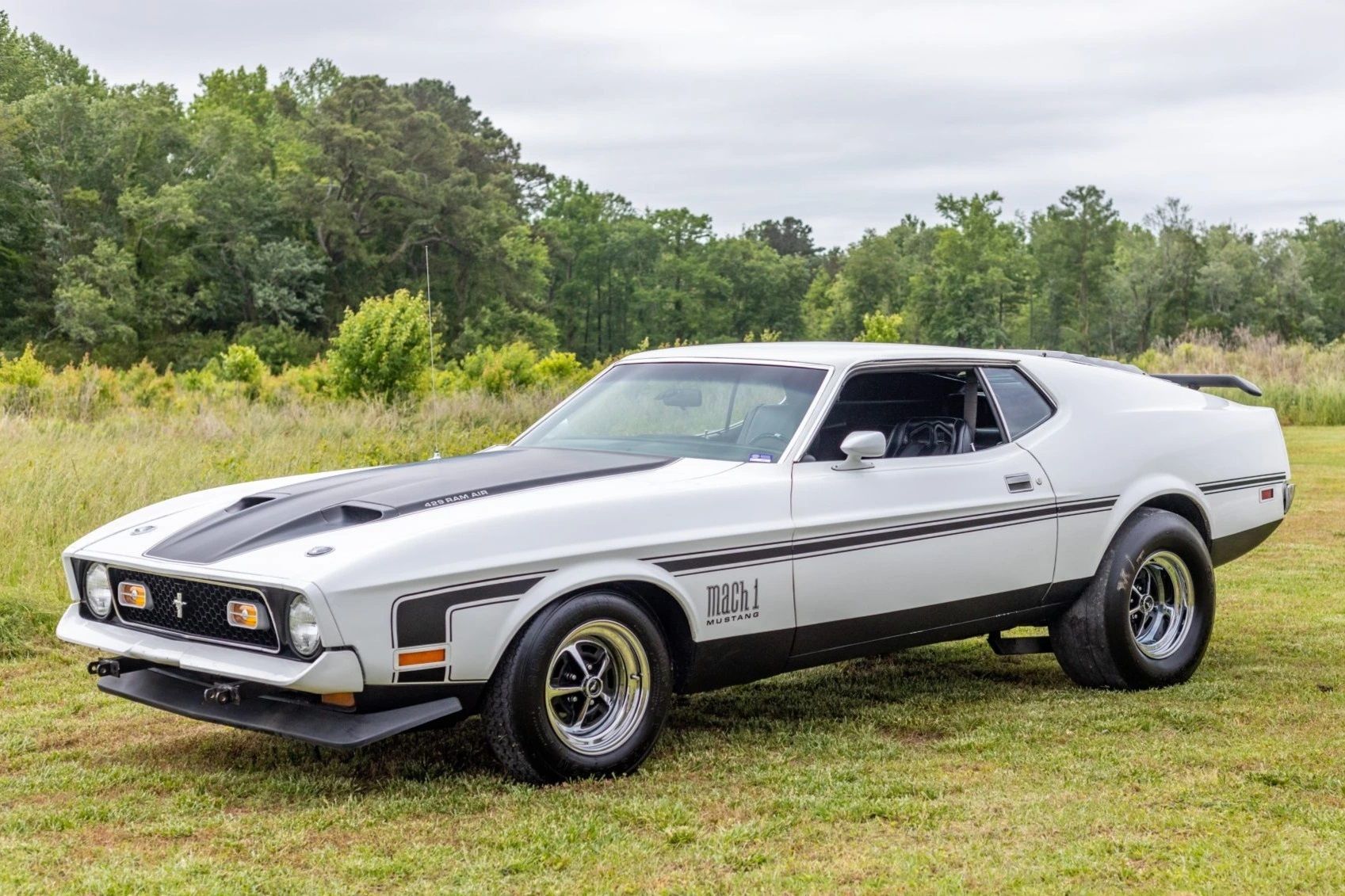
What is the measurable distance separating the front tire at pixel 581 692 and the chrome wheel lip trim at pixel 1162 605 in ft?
8.81

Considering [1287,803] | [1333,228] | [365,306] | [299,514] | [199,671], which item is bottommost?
[1287,803]

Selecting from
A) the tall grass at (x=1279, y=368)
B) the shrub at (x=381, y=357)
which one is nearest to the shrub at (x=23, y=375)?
the shrub at (x=381, y=357)

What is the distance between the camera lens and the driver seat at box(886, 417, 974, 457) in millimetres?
6230

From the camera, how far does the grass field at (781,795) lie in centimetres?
399

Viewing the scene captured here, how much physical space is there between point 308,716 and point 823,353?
2608mm

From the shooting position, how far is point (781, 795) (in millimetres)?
4723

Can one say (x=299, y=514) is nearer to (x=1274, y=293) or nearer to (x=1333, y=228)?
(x=1274, y=293)

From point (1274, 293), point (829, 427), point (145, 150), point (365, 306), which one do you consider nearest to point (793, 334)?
point (1274, 293)

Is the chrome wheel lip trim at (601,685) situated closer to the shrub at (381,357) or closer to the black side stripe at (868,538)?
the black side stripe at (868,538)

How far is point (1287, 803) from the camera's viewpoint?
15.1 feet

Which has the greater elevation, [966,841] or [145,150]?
[145,150]

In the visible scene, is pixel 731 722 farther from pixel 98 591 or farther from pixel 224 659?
pixel 98 591

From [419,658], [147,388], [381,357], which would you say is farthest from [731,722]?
[147,388]

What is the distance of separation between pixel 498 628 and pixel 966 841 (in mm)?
1586
